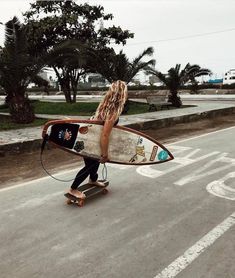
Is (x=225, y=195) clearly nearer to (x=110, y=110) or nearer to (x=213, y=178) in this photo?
(x=213, y=178)

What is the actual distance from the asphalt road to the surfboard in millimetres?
611

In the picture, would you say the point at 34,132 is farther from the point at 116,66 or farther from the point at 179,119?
the point at 116,66

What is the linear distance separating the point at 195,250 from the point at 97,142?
202 cm

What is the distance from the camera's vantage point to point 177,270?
126 inches

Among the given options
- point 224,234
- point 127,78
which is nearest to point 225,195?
point 224,234

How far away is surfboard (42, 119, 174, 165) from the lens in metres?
4.88

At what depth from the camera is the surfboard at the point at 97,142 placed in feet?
16.0

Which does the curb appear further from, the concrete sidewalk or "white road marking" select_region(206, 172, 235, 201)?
"white road marking" select_region(206, 172, 235, 201)

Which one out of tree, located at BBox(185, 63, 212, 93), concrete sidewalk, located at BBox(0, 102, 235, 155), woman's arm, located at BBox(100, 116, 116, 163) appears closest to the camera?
woman's arm, located at BBox(100, 116, 116, 163)

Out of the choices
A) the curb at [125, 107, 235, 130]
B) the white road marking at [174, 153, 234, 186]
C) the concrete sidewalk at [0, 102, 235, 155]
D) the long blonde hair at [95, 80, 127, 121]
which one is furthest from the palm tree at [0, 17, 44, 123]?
the long blonde hair at [95, 80, 127, 121]

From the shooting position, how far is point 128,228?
4.11m

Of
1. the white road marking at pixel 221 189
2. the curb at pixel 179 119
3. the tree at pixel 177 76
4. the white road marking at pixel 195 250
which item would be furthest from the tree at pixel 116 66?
the white road marking at pixel 195 250

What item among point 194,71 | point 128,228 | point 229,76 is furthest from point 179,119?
point 229,76

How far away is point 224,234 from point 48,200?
2519mm
